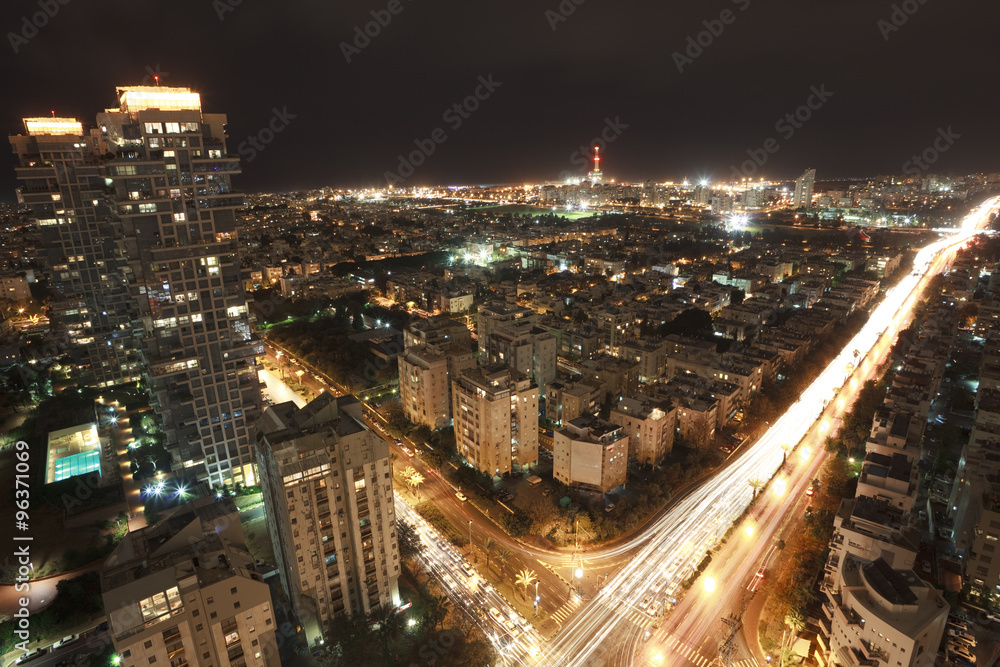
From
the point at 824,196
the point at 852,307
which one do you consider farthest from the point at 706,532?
the point at 824,196

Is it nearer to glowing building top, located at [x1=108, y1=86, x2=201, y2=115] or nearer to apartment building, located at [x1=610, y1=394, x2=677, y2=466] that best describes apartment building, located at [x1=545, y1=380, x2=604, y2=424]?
apartment building, located at [x1=610, y1=394, x2=677, y2=466]

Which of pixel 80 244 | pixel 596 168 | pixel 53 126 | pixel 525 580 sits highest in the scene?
pixel 596 168

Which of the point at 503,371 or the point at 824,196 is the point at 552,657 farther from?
the point at 824,196

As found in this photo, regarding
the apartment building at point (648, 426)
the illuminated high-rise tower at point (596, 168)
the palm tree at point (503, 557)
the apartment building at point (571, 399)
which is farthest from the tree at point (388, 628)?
the illuminated high-rise tower at point (596, 168)

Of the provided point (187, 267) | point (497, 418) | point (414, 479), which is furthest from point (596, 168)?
point (187, 267)

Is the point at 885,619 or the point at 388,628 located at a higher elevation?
the point at 885,619

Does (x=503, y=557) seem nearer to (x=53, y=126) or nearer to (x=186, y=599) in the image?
(x=186, y=599)

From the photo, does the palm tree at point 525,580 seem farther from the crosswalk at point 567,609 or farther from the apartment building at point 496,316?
the apartment building at point 496,316
